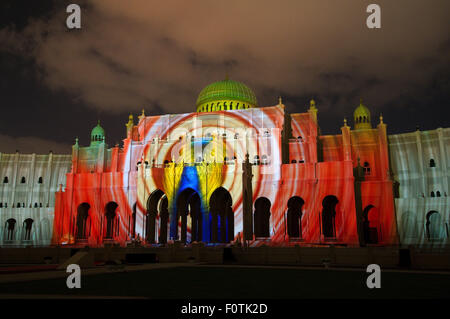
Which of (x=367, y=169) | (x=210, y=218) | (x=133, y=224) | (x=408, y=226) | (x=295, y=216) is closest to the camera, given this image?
(x=408, y=226)

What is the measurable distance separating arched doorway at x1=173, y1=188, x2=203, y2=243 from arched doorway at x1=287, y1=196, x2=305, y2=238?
42.9 feet

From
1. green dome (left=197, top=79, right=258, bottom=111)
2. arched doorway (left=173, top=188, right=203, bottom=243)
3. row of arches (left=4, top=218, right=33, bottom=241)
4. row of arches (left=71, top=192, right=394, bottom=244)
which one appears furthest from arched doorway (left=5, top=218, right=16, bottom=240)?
green dome (left=197, top=79, right=258, bottom=111)

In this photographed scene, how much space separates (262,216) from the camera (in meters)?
58.9

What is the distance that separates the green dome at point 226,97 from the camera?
217 feet

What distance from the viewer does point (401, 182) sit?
5588cm

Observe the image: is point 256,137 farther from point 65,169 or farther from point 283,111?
point 65,169

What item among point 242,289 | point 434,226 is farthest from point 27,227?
point 242,289

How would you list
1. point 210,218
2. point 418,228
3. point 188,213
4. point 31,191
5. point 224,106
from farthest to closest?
point 31,191
point 224,106
point 188,213
point 210,218
point 418,228

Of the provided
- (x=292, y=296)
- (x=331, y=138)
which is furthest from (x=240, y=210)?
(x=292, y=296)

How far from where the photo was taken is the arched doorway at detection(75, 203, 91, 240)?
60.9 metres

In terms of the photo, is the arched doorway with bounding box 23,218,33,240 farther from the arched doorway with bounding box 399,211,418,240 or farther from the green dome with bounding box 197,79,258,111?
the arched doorway with bounding box 399,211,418,240

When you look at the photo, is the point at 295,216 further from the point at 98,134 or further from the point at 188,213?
the point at 98,134

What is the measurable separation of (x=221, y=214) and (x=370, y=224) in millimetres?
20705
